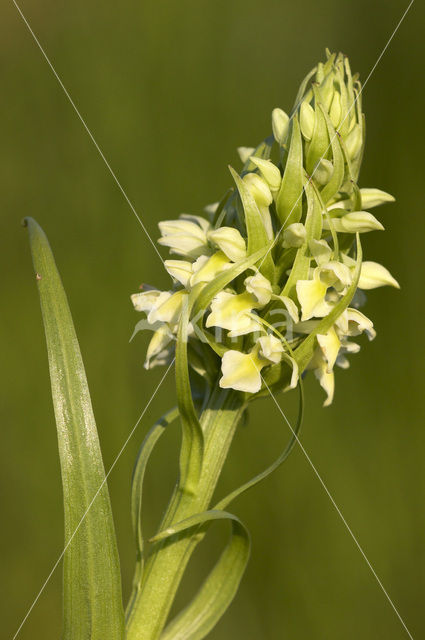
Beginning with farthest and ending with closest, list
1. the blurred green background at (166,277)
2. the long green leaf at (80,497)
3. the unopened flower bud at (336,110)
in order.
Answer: the blurred green background at (166,277) → the unopened flower bud at (336,110) → the long green leaf at (80,497)

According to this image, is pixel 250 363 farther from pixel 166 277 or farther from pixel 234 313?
pixel 166 277

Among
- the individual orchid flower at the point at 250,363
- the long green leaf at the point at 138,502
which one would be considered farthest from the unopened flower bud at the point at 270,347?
the long green leaf at the point at 138,502

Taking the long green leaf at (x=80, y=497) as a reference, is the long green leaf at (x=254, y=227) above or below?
above

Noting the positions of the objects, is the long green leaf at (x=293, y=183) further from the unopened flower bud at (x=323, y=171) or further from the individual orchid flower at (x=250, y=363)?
the individual orchid flower at (x=250, y=363)

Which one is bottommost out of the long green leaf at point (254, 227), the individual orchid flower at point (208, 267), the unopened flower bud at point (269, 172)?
the individual orchid flower at point (208, 267)

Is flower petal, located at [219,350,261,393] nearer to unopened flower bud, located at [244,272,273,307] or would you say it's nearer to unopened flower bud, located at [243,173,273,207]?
unopened flower bud, located at [244,272,273,307]

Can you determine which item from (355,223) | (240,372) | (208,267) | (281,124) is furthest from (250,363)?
(281,124)
